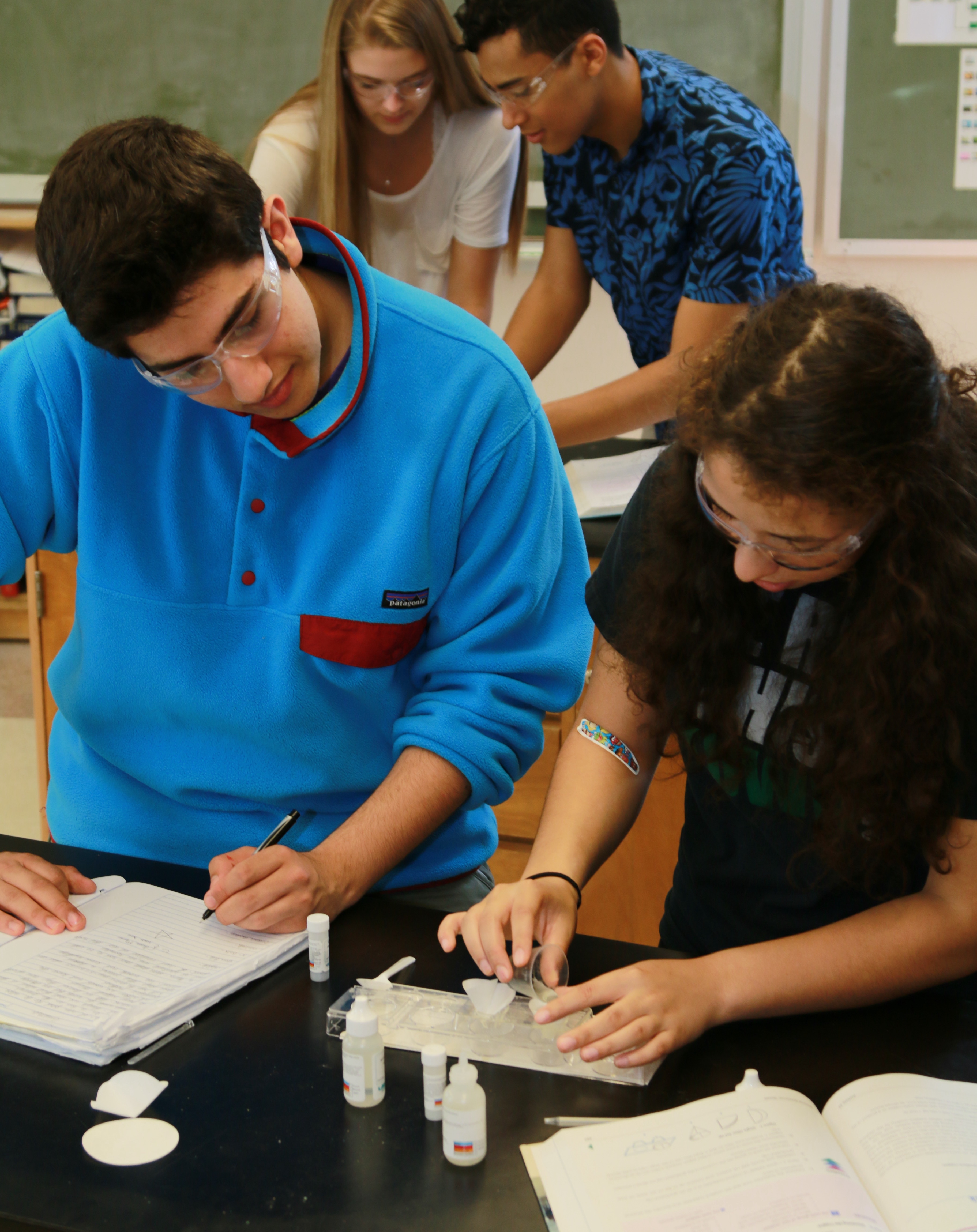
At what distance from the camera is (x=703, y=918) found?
121 cm

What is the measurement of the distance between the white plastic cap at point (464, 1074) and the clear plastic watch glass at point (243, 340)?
65 centimetres

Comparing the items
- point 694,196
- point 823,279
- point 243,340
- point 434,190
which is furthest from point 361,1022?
point 823,279

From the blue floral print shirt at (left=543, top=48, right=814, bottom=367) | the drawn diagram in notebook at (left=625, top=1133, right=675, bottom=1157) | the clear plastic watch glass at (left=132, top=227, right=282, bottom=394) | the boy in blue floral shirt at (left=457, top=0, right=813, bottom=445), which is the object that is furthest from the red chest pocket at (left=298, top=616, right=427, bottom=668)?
the blue floral print shirt at (left=543, top=48, right=814, bottom=367)

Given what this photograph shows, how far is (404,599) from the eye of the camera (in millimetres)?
1249

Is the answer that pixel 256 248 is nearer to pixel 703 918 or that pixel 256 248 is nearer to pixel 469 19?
pixel 703 918

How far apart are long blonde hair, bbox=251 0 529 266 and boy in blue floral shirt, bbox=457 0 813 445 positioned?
0.54 ft

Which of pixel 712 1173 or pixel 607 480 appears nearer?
pixel 712 1173

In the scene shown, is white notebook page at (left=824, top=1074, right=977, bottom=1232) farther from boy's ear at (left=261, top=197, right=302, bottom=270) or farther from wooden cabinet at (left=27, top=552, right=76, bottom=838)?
wooden cabinet at (left=27, top=552, right=76, bottom=838)

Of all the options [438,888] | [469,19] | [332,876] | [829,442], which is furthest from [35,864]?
[469,19]

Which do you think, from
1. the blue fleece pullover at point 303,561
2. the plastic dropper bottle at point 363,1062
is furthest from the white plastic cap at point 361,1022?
the blue fleece pullover at point 303,561

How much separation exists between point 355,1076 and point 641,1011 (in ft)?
0.72

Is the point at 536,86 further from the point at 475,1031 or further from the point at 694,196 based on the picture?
the point at 475,1031

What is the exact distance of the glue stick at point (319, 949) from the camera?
101cm

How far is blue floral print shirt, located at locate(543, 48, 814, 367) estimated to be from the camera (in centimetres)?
189
